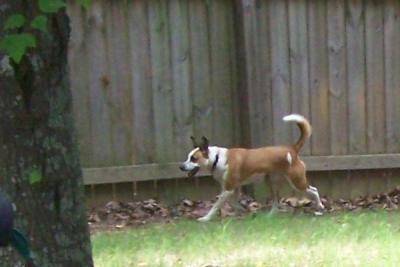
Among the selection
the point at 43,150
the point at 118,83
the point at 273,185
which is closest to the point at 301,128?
the point at 273,185

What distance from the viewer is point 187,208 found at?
794cm

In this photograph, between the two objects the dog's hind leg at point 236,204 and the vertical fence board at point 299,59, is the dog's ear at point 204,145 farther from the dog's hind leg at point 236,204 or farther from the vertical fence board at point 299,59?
the vertical fence board at point 299,59

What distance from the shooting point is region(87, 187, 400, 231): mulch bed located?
24.5 feet

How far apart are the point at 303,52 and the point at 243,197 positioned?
1435 mm

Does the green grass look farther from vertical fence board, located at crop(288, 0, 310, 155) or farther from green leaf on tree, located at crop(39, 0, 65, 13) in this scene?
green leaf on tree, located at crop(39, 0, 65, 13)

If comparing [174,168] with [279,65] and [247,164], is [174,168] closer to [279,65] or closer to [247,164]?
[247,164]

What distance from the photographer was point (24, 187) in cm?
326

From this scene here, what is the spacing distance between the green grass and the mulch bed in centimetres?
39

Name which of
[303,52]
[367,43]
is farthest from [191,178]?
[367,43]

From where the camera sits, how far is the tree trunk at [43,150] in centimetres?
322

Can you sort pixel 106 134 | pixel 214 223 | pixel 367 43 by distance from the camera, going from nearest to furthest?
pixel 214 223 < pixel 106 134 < pixel 367 43

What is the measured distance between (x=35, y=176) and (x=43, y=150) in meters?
0.10

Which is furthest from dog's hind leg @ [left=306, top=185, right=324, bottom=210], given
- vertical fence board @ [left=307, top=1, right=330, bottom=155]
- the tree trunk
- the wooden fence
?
the tree trunk

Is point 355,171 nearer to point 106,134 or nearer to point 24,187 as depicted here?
point 106,134
